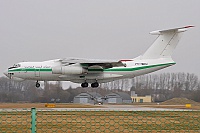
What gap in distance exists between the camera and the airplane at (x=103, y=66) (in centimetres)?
3312

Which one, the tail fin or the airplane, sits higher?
the tail fin

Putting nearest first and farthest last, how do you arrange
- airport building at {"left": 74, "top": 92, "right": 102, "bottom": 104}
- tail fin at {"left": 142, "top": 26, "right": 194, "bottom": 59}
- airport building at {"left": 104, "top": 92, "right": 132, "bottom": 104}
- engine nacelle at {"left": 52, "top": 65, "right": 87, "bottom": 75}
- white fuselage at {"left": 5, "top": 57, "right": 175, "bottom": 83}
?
engine nacelle at {"left": 52, "top": 65, "right": 87, "bottom": 75}
white fuselage at {"left": 5, "top": 57, "right": 175, "bottom": 83}
tail fin at {"left": 142, "top": 26, "right": 194, "bottom": 59}
airport building at {"left": 74, "top": 92, "right": 102, "bottom": 104}
airport building at {"left": 104, "top": 92, "right": 132, "bottom": 104}

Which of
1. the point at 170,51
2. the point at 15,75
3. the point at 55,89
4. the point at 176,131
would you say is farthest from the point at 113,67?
the point at 176,131

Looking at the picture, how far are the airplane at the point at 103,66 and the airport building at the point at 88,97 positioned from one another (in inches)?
881

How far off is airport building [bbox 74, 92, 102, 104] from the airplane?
22.4 m

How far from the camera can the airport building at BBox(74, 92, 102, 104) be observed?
57.1m

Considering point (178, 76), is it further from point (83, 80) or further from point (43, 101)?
point (83, 80)

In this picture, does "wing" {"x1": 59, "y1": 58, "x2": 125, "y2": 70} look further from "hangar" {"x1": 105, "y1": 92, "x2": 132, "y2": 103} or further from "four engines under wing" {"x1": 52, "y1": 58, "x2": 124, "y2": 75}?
"hangar" {"x1": 105, "y1": 92, "x2": 132, "y2": 103}

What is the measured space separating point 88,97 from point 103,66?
89.3 feet

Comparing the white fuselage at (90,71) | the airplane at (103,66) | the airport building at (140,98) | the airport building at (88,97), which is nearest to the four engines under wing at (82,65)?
the airplane at (103,66)

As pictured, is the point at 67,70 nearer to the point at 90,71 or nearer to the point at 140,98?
the point at 90,71

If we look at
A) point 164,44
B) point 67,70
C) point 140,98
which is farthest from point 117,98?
point 67,70

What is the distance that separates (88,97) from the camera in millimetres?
60625

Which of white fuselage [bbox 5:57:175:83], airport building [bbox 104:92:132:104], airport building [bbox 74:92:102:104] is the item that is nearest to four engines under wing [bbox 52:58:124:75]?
white fuselage [bbox 5:57:175:83]
